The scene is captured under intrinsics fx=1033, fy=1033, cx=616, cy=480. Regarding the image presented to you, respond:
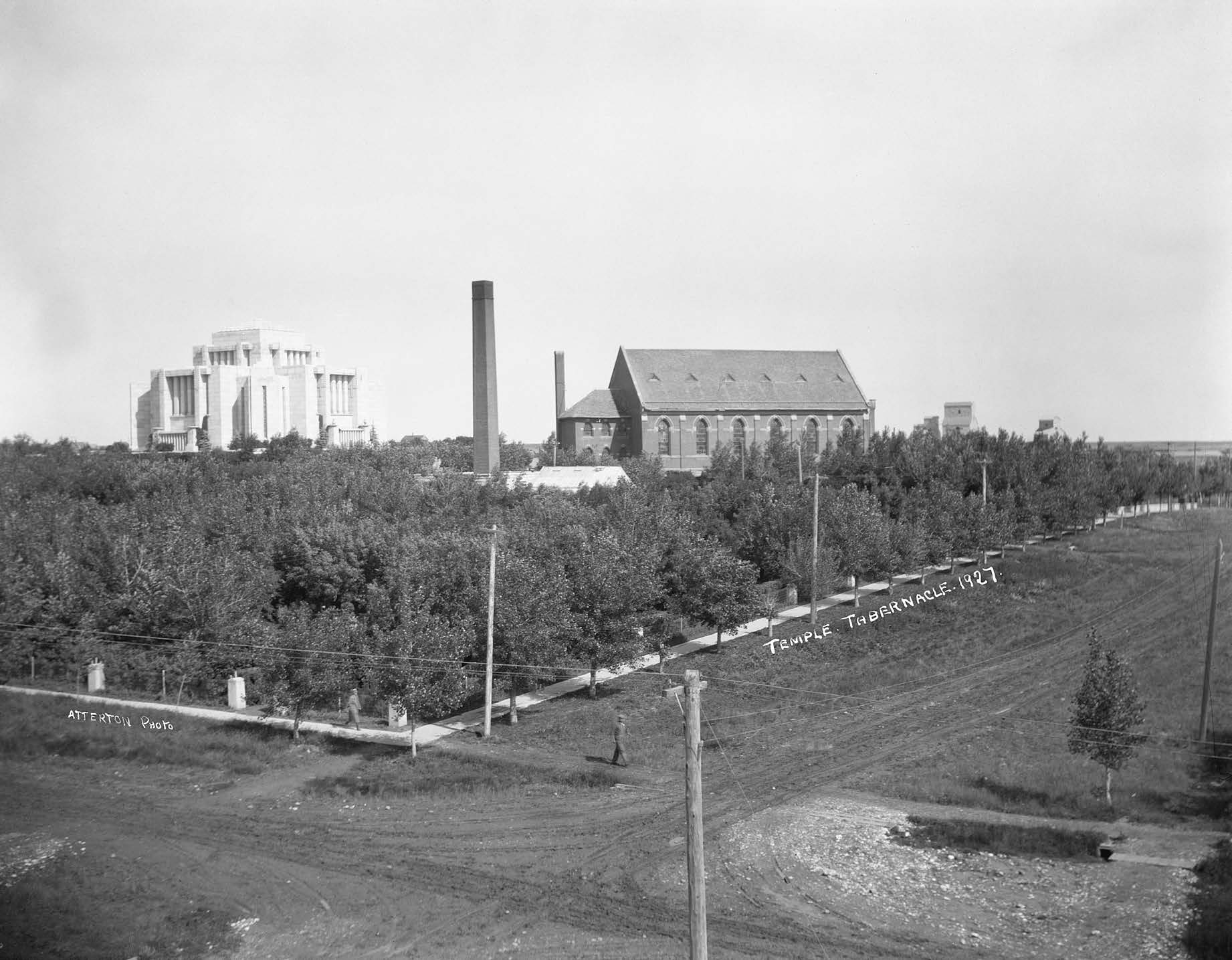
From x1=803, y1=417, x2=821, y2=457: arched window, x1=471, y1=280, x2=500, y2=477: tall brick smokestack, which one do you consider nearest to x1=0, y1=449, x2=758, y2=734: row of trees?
x1=471, y1=280, x2=500, y2=477: tall brick smokestack

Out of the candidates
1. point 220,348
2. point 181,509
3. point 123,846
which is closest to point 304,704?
point 123,846

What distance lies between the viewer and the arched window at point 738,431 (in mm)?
85750

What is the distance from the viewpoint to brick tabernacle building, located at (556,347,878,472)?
3324 inches

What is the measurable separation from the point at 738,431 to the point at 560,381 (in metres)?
16.3

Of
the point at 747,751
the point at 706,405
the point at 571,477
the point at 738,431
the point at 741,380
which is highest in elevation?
the point at 741,380

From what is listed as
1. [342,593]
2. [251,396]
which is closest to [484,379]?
[342,593]

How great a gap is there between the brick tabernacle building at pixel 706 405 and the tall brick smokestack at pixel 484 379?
26.1 m

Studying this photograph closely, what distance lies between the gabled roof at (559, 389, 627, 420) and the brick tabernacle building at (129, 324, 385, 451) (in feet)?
92.1

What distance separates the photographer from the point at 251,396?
110 m

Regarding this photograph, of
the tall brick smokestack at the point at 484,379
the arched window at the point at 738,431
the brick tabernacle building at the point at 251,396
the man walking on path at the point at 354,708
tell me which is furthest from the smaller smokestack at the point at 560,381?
the man walking on path at the point at 354,708

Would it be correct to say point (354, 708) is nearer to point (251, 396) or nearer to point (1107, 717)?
point (1107, 717)

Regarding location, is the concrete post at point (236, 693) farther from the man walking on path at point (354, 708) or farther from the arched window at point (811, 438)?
the arched window at point (811, 438)

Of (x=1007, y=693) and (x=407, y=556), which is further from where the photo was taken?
(x=407, y=556)

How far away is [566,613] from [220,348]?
101m
